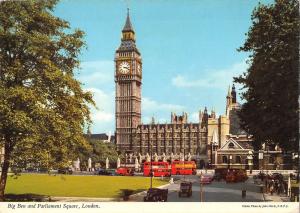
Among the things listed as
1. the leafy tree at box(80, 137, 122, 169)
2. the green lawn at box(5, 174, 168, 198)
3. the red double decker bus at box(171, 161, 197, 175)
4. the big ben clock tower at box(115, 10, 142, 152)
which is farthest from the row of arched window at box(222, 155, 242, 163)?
the green lawn at box(5, 174, 168, 198)

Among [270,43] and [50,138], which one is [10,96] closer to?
[50,138]

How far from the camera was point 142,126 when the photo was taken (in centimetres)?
14688

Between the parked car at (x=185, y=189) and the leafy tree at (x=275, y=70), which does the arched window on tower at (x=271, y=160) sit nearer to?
the parked car at (x=185, y=189)

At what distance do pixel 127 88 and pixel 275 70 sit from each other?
119069 millimetres

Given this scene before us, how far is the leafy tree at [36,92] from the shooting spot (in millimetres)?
28500

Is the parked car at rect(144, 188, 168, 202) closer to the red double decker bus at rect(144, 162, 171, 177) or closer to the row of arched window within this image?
the red double decker bus at rect(144, 162, 171, 177)

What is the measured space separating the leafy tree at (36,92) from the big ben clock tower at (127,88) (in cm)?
11237

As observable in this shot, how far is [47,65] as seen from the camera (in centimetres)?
3003

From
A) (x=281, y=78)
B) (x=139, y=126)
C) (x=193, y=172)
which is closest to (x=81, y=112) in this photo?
(x=281, y=78)

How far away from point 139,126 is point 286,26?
11751 cm

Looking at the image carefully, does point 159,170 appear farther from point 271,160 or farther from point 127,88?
point 127,88

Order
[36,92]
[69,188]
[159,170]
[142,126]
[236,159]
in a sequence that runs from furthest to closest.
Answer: [142,126], [236,159], [159,170], [69,188], [36,92]

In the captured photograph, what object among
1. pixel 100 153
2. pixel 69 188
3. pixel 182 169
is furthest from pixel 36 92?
pixel 100 153

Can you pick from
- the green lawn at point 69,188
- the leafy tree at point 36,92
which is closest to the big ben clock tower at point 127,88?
the green lawn at point 69,188
